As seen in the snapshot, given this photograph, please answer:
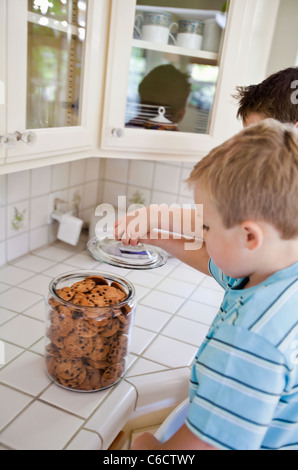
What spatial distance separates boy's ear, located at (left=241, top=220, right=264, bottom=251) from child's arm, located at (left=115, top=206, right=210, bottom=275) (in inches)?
13.6

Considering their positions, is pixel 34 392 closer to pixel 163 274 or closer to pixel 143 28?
pixel 163 274

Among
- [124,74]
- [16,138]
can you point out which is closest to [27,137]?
[16,138]

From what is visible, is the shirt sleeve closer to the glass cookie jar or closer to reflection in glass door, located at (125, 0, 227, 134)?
the glass cookie jar

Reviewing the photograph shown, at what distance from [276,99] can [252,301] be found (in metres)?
0.51

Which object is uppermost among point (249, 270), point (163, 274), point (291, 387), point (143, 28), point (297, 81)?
point (143, 28)

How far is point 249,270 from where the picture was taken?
58cm

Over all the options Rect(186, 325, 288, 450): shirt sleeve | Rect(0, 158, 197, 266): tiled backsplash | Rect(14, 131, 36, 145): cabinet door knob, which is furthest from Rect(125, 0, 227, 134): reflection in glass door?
Rect(186, 325, 288, 450): shirt sleeve

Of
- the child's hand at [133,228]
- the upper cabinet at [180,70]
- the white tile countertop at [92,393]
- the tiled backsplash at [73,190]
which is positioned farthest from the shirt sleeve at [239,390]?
the tiled backsplash at [73,190]

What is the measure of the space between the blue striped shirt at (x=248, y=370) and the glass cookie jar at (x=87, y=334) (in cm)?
25

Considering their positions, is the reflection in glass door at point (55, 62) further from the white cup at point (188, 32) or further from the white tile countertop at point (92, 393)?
the white tile countertop at point (92, 393)

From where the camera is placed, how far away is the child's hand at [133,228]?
0.84 meters

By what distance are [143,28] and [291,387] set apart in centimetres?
99

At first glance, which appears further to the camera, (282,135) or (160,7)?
(160,7)
